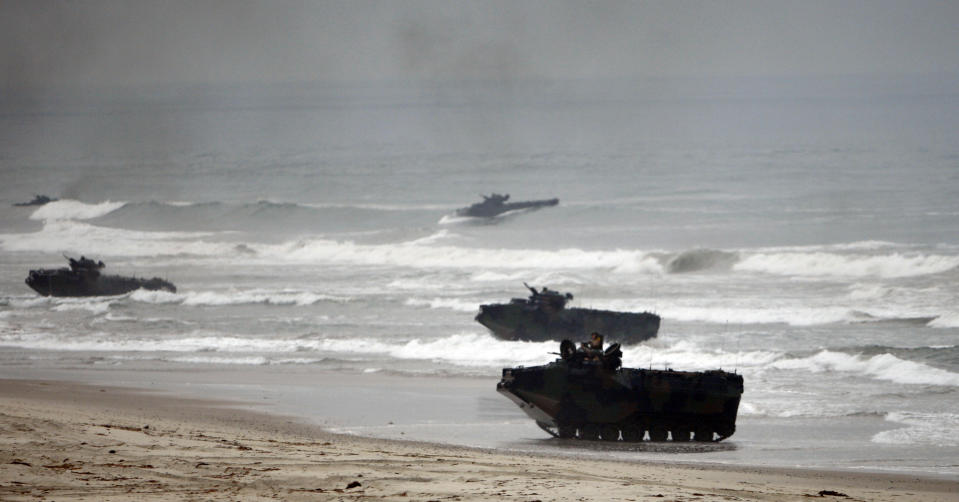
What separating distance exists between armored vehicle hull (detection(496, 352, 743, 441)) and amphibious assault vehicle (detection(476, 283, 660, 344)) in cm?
1303

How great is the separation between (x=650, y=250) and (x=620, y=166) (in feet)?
136

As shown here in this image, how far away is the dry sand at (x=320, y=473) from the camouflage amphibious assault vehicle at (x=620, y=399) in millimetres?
3283

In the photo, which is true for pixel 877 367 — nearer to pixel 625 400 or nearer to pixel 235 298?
pixel 625 400

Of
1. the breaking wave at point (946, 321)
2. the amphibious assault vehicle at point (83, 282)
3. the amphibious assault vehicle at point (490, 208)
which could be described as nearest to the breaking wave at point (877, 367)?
the breaking wave at point (946, 321)

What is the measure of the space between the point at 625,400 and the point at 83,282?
27311 mm

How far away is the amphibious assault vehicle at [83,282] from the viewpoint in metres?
43.9

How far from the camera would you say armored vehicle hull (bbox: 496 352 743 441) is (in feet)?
68.9

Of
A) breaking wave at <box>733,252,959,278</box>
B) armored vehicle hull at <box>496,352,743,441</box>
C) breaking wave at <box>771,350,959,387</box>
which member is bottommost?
armored vehicle hull at <box>496,352,743,441</box>

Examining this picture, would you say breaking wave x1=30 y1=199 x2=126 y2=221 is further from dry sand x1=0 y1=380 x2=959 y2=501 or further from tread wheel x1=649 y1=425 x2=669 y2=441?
dry sand x1=0 y1=380 x2=959 y2=501

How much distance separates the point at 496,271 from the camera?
168 feet

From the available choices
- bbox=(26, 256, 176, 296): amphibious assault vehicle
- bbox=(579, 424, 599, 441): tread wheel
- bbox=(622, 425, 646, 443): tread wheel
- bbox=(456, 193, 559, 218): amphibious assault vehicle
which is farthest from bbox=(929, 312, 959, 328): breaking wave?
bbox=(456, 193, 559, 218): amphibious assault vehicle

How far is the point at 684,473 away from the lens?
53.3 ft

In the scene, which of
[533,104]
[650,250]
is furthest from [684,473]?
[533,104]

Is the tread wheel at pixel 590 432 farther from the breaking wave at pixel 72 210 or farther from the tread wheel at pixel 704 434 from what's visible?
the breaking wave at pixel 72 210
